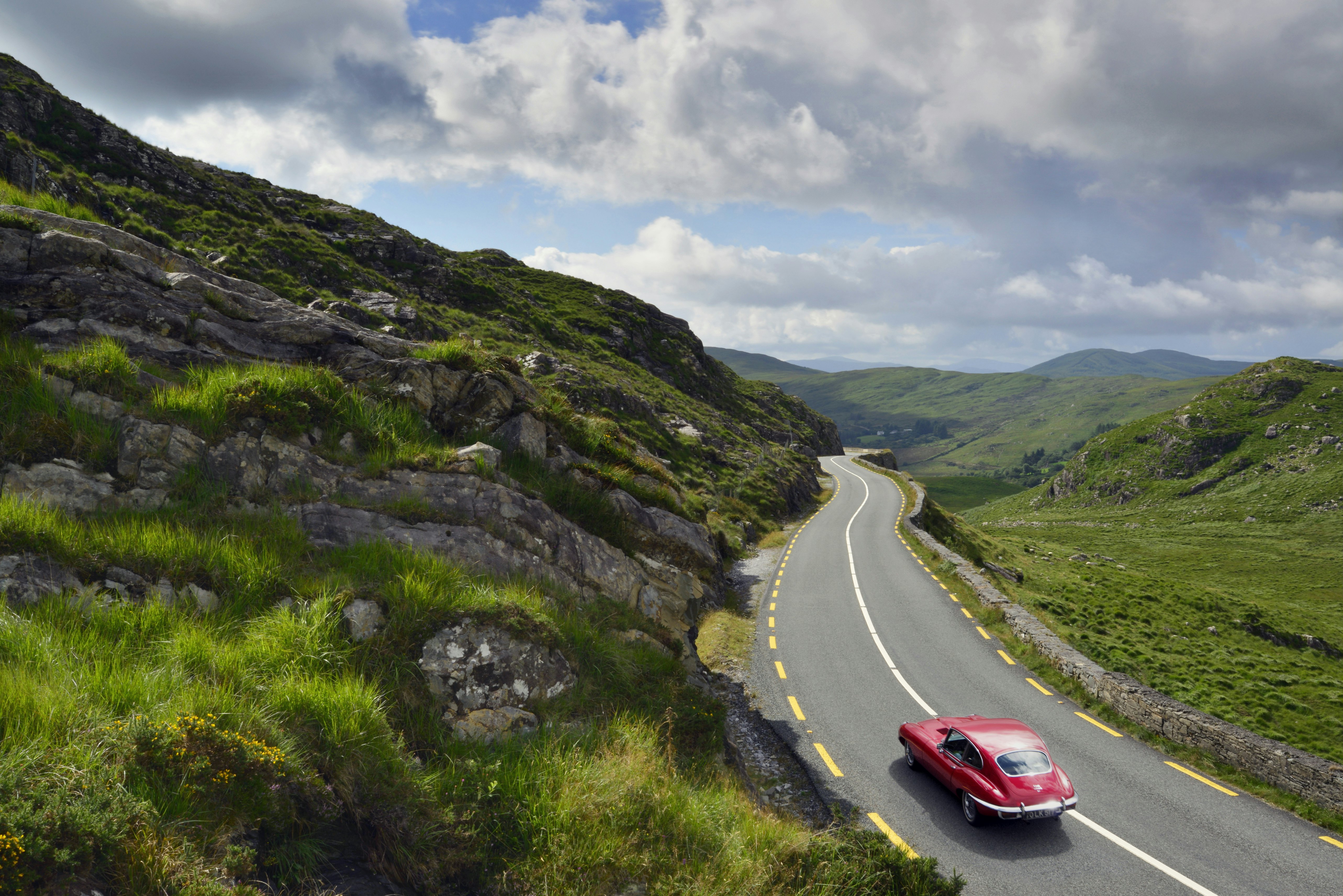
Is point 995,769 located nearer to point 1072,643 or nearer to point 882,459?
point 1072,643

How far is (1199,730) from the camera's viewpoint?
39.0ft

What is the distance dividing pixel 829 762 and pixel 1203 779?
7.36 meters

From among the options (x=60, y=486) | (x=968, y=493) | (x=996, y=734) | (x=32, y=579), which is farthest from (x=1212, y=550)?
(x=968, y=493)

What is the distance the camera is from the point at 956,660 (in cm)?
1708

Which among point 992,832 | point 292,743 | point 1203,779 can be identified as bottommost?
point 992,832

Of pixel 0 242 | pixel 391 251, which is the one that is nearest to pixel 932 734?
pixel 0 242

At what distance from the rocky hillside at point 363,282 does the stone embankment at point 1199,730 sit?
18.8 meters

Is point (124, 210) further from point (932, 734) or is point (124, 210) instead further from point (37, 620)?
point (932, 734)

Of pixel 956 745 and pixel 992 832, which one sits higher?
pixel 956 745

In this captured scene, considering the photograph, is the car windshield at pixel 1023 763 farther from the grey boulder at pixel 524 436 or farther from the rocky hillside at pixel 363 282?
the rocky hillside at pixel 363 282

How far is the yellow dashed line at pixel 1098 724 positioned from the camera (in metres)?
13.0

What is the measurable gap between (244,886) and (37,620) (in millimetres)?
3886

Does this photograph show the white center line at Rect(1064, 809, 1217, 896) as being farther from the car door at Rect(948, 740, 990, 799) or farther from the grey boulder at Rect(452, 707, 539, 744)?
the grey boulder at Rect(452, 707, 539, 744)

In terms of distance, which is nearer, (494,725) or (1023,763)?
(494,725)
